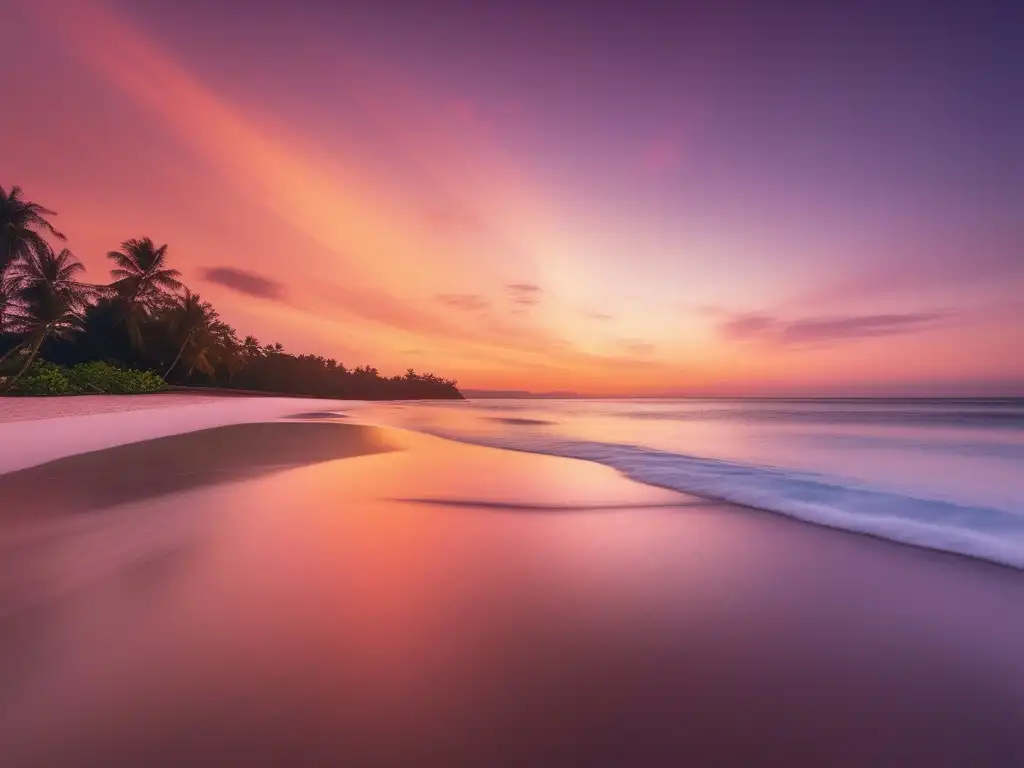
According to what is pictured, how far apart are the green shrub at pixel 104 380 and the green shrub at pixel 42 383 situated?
1.07 metres

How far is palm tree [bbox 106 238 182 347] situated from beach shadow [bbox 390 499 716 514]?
38206mm

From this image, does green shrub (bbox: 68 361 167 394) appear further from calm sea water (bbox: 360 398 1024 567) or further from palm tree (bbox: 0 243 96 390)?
calm sea water (bbox: 360 398 1024 567)

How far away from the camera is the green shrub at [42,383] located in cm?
1952

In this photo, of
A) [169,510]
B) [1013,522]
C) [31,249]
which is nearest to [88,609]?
[169,510]

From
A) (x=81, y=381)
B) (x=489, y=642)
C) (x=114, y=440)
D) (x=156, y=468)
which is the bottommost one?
(x=114, y=440)

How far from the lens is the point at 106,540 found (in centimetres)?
341

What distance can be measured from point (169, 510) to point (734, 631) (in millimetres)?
5011

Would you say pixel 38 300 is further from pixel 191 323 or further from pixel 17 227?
pixel 191 323

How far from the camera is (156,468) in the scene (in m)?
6.27

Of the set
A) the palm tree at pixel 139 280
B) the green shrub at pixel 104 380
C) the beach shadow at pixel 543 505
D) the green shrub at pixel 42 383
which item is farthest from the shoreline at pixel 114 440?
the palm tree at pixel 139 280

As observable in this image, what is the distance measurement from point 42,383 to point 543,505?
87.4ft

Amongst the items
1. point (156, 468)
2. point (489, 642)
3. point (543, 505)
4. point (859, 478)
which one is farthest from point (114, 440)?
point (859, 478)

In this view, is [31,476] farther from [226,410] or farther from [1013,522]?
[226,410]

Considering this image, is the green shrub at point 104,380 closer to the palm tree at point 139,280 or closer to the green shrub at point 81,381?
the green shrub at point 81,381
